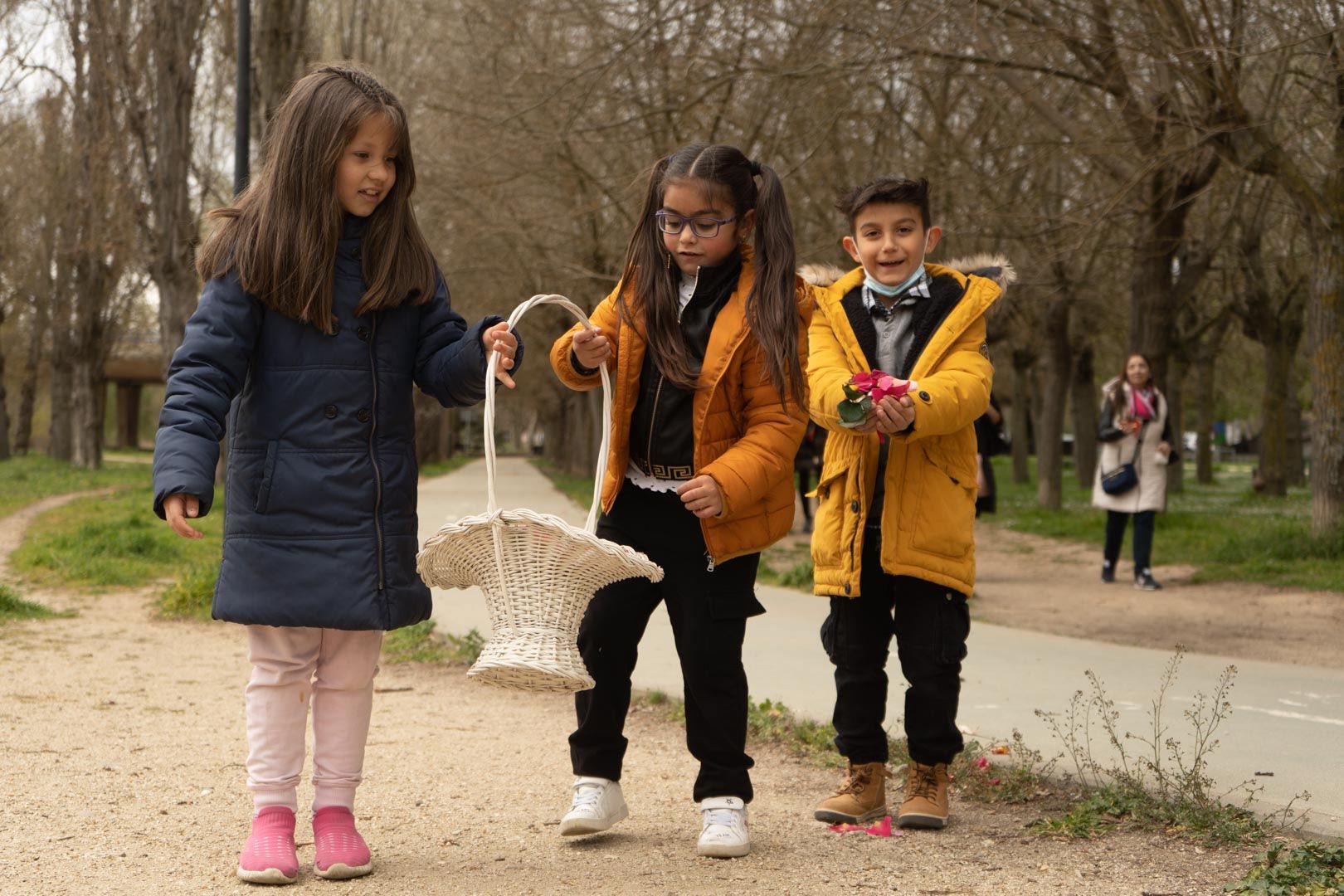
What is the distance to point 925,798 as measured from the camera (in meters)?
3.96

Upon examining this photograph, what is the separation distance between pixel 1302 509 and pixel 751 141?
1060cm

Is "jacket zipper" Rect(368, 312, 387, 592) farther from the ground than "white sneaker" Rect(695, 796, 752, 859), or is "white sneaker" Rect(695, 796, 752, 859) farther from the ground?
"jacket zipper" Rect(368, 312, 387, 592)

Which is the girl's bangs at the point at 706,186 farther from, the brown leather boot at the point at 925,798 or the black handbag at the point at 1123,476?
the black handbag at the point at 1123,476

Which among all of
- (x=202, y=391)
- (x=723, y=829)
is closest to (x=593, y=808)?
(x=723, y=829)

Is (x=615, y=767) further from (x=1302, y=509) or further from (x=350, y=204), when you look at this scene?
(x=1302, y=509)

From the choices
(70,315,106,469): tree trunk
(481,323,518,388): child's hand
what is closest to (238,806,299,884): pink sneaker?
(481,323,518,388): child's hand

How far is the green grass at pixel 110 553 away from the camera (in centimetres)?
1027

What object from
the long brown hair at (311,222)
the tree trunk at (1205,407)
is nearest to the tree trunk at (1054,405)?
the tree trunk at (1205,407)

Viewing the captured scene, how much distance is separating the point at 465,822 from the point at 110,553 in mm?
8276

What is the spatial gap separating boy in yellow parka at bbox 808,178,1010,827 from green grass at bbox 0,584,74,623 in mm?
5814

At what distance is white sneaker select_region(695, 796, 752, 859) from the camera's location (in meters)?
3.58

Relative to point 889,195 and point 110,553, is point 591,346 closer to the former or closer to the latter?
point 889,195

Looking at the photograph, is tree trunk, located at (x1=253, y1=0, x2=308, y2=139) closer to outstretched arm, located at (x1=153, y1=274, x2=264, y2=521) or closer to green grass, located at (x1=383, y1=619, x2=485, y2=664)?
green grass, located at (x1=383, y1=619, x2=485, y2=664)

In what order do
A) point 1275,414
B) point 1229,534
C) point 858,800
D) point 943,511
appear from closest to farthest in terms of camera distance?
1. point 943,511
2. point 858,800
3. point 1229,534
4. point 1275,414
